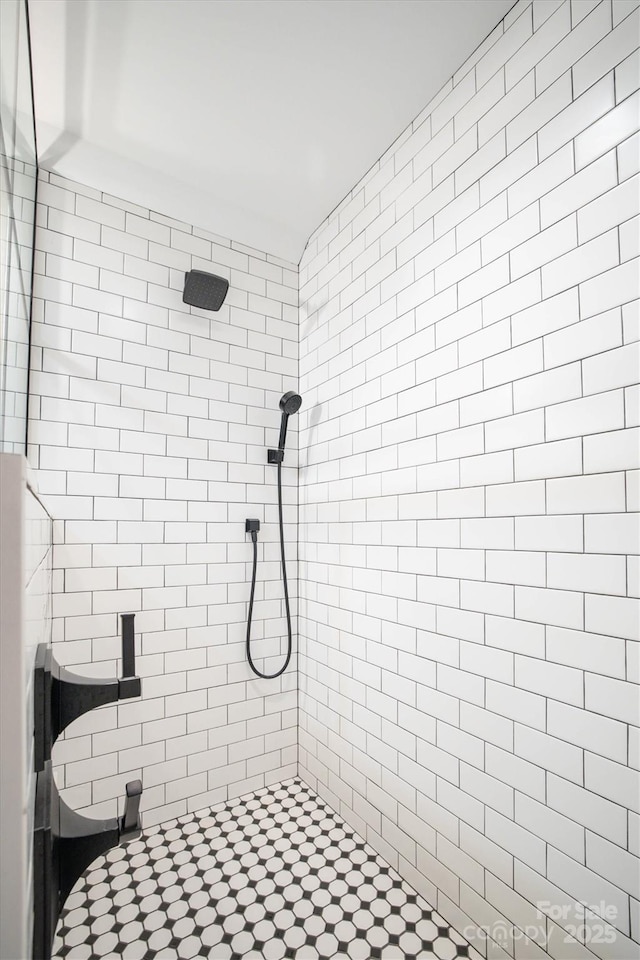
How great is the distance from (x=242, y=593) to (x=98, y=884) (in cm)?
100

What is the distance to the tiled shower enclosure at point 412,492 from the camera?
3.15 feet

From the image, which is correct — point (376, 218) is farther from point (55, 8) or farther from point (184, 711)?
point (184, 711)

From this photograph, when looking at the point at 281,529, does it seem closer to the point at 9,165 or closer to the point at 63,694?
the point at 63,694

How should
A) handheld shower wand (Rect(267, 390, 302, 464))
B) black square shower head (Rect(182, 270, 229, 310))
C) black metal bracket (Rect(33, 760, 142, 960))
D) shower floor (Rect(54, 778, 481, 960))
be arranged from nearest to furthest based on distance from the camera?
black metal bracket (Rect(33, 760, 142, 960)) → shower floor (Rect(54, 778, 481, 960)) → black square shower head (Rect(182, 270, 229, 310)) → handheld shower wand (Rect(267, 390, 302, 464))

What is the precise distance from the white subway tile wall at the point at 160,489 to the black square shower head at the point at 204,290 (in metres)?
0.08

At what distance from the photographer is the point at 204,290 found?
1.79 m

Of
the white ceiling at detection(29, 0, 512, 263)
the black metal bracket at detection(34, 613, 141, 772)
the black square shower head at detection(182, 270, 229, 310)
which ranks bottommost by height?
the black metal bracket at detection(34, 613, 141, 772)

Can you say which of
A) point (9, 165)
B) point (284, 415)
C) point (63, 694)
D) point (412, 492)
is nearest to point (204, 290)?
point (284, 415)

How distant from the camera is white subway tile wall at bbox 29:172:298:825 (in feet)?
5.22

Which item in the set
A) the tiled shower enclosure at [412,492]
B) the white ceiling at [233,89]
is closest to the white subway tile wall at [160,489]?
the tiled shower enclosure at [412,492]

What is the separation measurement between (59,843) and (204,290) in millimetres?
1701

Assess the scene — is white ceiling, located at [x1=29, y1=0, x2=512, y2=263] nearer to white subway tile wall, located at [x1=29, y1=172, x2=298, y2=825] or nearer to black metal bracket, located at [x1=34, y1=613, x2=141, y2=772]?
white subway tile wall, located at [x1=29, y1=172, x2=298, y2=825]

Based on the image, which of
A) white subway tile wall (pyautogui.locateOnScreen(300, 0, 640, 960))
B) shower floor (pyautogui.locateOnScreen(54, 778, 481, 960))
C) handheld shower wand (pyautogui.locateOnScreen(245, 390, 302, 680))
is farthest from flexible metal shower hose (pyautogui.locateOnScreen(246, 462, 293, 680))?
shower floor (pyautogui.locateOnScreen(54, 778, 481, 960))

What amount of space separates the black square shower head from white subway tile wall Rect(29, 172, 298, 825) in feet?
0.25
